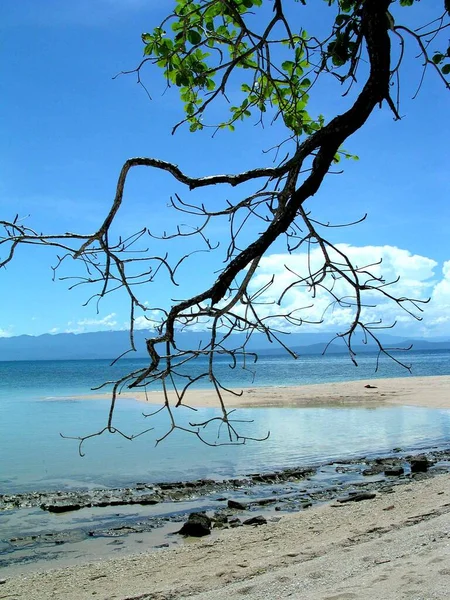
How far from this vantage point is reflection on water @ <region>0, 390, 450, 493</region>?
48.8 ft

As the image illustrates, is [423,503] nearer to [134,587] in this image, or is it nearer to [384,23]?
[134,587]

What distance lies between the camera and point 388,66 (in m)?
2.93

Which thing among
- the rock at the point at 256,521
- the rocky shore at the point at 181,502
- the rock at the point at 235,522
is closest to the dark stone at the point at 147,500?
the rocky shore at the point at 181,502

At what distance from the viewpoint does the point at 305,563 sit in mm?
6973

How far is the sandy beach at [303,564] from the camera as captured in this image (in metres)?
5.36

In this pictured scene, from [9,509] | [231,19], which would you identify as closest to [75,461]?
[9,509]

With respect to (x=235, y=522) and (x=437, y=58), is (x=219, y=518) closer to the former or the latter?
(x=235, y=522)

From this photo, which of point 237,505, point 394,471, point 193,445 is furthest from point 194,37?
point 193,445

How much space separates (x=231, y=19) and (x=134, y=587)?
664 centimetres

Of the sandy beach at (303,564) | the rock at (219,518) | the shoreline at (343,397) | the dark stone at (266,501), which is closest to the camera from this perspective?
the sandy beach at (303,564)

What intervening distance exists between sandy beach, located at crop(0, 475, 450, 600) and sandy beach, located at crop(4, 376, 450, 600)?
0.01m

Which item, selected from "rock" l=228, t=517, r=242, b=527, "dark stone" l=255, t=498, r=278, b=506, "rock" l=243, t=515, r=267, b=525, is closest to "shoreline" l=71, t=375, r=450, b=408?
"dark stone" l=255, t=498, r=278, b=506

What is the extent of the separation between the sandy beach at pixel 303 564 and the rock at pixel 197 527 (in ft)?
0.71

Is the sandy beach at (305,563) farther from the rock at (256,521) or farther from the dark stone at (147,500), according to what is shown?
the dark stone at (147,500)
